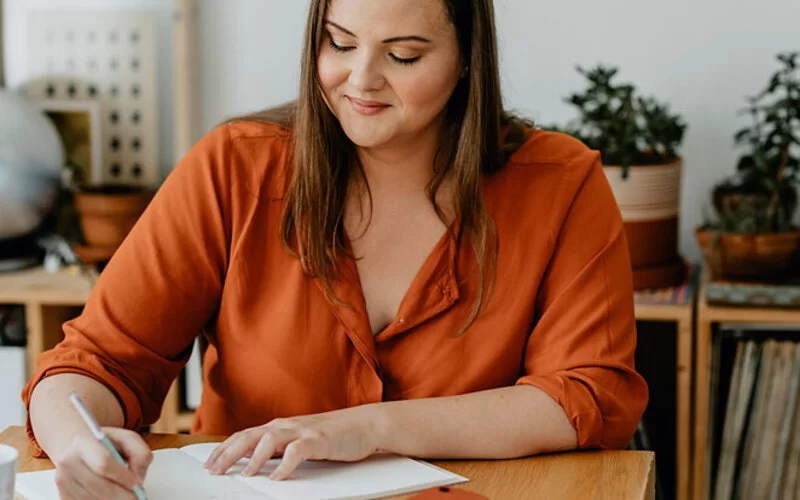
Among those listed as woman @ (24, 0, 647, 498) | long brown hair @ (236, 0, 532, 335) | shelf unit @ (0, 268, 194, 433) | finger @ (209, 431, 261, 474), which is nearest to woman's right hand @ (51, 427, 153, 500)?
finger @ (209, 431, 261, 474)

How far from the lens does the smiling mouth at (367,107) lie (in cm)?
142

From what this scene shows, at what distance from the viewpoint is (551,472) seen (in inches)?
50.4

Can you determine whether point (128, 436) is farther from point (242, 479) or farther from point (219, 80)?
point (219, 80)

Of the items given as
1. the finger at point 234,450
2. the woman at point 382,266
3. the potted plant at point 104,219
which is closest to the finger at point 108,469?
the finger at point 234,450

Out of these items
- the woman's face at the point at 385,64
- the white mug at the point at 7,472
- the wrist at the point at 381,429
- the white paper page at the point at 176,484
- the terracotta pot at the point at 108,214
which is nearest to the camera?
the white mug at the point at 7,472

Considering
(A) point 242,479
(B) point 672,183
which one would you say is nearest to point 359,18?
(A) point 242,479

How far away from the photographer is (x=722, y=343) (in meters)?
2.20

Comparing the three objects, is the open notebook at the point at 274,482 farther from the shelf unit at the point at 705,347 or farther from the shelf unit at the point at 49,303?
the shelf unit at the point at 49,303

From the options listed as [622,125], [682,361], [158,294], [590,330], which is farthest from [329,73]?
[682,361]

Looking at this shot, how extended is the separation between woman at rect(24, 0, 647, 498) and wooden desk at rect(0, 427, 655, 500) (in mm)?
33

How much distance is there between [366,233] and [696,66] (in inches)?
45.1

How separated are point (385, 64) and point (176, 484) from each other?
1.91 feet

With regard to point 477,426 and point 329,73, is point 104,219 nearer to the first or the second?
point 329,73

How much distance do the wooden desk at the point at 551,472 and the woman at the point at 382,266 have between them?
33 millimetres
